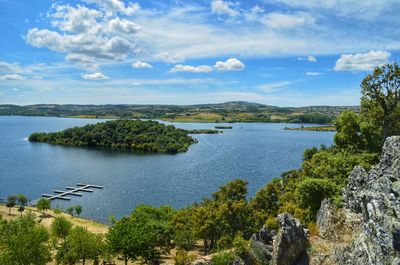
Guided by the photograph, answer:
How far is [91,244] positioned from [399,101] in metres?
38.0

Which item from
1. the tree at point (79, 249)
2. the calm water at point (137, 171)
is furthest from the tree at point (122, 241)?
the calm water at point (137, 171)

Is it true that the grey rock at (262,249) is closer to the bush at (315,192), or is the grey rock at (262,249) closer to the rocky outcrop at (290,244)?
the rocky outcrop at (290,244)

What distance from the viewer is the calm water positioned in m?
87.7

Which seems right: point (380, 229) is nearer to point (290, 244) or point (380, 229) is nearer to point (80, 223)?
point (290, 244)

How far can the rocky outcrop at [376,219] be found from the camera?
Result: 1563cm

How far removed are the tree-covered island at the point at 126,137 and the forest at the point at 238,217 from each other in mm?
124888

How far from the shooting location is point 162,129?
193 metres

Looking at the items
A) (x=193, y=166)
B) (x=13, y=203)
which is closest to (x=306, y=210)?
(x=13, y=203)

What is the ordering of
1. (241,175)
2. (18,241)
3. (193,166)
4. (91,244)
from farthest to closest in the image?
1. (193,166)
2. (241,175)
3. (91,244)
4. (18,241)

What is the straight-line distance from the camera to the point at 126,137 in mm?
185750

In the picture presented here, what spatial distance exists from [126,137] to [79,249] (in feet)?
486

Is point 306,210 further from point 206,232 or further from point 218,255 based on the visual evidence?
point 206,232

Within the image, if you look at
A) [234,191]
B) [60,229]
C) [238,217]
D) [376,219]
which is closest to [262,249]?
[376,219]

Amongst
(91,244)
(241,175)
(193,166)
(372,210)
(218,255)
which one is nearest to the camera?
(372,210)
